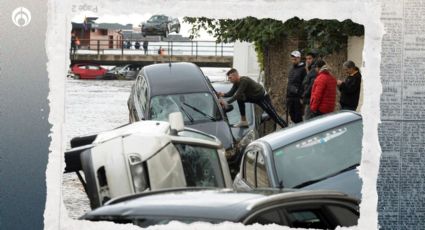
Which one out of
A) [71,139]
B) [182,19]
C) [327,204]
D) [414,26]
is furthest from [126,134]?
[414,26]

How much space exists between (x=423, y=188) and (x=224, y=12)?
3.89 feet

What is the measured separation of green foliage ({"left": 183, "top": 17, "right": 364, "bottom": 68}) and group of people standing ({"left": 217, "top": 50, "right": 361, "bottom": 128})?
0.27 feet

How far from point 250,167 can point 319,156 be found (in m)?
0.30

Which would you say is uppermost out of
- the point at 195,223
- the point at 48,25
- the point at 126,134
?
the point at 48,25

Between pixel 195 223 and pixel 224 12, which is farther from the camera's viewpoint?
pixel 224 12

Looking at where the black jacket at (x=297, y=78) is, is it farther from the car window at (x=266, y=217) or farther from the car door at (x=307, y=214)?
the car window at (x=266, y=217)

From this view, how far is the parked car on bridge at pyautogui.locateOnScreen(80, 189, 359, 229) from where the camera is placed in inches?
178

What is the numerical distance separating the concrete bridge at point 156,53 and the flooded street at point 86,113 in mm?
107

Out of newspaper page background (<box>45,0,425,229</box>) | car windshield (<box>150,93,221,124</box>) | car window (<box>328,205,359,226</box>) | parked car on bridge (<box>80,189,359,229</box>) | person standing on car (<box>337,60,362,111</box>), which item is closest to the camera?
parked car on bridge (<box>80,189,359,229</box>)

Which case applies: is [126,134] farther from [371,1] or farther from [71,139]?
[371,1]

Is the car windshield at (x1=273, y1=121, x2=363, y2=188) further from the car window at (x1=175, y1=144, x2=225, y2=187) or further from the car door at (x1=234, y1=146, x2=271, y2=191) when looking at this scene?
the car window at (x1=175, y1=144, x2=225, y2=187)

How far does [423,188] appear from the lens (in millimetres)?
5113

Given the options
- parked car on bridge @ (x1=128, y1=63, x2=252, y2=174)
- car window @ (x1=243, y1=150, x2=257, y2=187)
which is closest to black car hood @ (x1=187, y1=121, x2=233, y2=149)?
parked car on bridge @ (x1=128, y1=63, x2=252, y2=174)

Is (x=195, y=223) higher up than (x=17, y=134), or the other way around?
(x=17, y=134)
